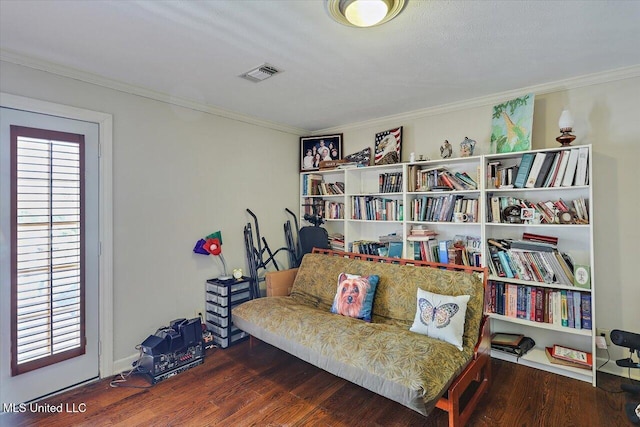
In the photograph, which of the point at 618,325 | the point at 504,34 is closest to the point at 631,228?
the point at 618,325

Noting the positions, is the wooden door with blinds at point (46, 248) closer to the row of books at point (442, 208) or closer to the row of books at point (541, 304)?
the row of books at point (442, 208)

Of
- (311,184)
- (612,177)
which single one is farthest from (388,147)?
(612,177)

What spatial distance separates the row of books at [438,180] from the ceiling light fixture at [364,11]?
1.74 meters

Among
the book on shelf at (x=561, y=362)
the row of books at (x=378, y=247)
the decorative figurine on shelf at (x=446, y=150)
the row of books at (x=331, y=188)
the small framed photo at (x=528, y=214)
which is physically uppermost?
the decorative figurine on shelf at (x=446, y=150)

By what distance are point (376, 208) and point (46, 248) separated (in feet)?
9.62

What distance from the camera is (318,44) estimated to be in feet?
6.48

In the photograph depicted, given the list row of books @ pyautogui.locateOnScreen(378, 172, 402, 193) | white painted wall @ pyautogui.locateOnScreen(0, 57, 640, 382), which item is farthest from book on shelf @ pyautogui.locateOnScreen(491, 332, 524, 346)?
row of books @ pyautogui.locateOnScreen(378, 172, 402, 193)

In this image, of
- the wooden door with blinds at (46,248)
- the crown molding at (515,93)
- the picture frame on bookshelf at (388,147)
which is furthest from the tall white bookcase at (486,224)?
the wooden door with blinds at (46,248)

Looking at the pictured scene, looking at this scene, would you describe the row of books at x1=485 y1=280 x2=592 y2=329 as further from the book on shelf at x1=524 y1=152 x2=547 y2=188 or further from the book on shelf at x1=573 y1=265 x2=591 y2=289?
the book on shelf at x1=524 y1=152 x2=547 y2=188

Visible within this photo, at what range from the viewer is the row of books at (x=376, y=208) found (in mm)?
3391

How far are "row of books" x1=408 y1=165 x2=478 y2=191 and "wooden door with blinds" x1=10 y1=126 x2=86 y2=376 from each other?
292 cm

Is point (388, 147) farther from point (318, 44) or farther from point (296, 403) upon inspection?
point (296, 403)

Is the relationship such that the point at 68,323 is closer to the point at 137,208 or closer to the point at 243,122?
the point at 137,208

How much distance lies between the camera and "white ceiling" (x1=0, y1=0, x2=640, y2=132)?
1640mm
